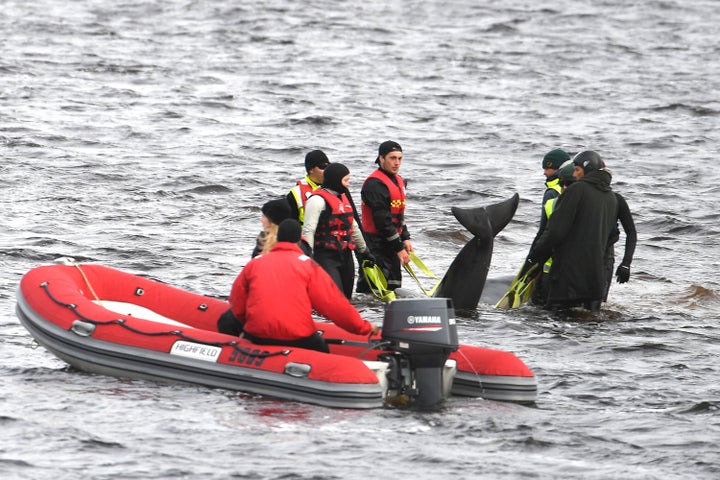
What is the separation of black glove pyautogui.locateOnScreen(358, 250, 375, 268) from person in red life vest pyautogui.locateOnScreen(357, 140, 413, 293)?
0.15 metres

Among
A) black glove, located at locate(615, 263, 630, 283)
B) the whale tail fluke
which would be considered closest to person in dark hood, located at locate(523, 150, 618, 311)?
black glove, located at locate(615, 263, 630, 283)

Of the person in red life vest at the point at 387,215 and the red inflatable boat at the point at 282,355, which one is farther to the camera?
the person in red life vest at the point at 387,215

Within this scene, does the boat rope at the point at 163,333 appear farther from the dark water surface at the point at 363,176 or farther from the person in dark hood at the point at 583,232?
the person in dark hood at the point at 583,232

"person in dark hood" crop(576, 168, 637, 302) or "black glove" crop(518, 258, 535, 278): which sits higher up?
"person in dark hood" crop(576, 168, 637, 302)

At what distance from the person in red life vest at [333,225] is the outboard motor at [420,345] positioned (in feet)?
8.50

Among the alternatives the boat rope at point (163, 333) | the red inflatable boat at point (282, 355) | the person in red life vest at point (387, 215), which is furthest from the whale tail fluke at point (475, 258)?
the boat rope at point (163, 333)

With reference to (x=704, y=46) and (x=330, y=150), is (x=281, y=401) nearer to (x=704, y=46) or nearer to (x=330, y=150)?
(x=330, y=150)

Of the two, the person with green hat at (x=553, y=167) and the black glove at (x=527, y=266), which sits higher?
the person with green hat at (x=553, y=167)

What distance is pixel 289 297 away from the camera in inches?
359

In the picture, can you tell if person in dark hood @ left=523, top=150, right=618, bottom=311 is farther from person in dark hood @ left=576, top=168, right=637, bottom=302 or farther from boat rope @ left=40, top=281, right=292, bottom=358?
boat rope @ left=40, top=281, right=292, bottom=358

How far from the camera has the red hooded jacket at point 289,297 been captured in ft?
29.9

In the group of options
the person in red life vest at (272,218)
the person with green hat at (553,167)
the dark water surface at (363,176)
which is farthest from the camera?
the person with green hat at (553,167)

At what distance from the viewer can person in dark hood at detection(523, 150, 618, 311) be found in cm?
1187

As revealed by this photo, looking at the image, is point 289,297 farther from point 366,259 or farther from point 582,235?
point 582,235
